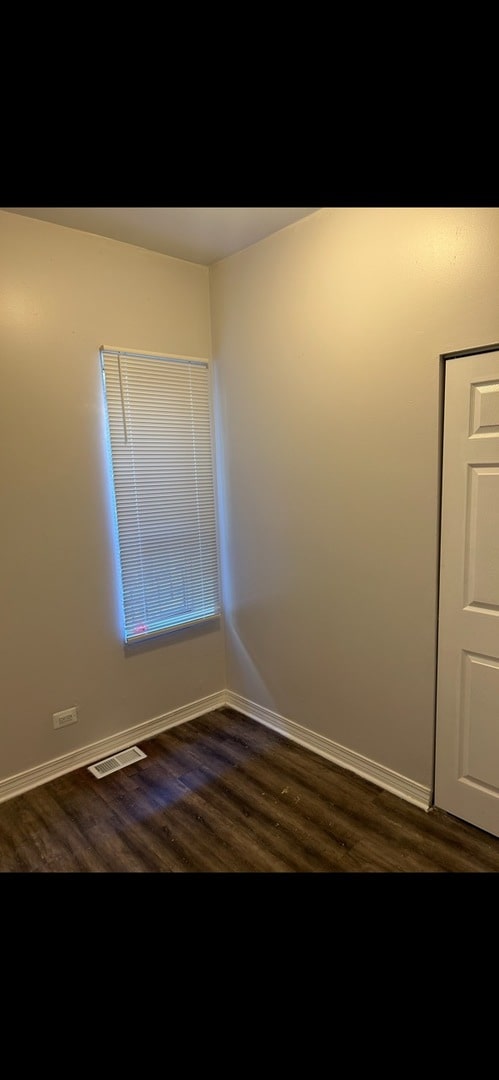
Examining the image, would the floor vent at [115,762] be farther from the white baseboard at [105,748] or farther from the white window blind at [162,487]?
the white window blind at [162,487]

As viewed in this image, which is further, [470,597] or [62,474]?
[62,474]

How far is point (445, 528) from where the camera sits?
1.86 m

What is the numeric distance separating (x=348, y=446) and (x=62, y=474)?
4.59ft

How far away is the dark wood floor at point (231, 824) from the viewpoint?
179cm

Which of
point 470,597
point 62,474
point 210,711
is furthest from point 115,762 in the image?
point 470,597

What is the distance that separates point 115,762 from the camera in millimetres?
2533

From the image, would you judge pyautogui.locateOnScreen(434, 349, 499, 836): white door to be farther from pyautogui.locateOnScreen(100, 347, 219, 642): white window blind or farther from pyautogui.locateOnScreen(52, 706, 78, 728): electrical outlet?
pyautogui.locateOnScreen(52, 706, 78, 728): electrical outlet

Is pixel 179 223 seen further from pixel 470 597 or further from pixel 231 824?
pixel 231 824

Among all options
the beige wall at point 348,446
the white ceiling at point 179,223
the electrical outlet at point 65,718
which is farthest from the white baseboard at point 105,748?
the white ceiling at point 179,223

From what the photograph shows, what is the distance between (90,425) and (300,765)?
206 centimetres
